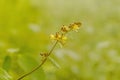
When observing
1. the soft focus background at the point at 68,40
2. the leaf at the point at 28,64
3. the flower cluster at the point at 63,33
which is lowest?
the flower cluster at the point at 63,33

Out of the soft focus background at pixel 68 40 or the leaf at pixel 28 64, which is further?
the soft focus background at pixel 68 40

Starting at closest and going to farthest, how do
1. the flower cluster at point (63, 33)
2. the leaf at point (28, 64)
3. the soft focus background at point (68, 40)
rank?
1. the flower cluster at point (63, 33)
2. the leaf at point (28, 64)
3. the soft focus background at point (68, 40)

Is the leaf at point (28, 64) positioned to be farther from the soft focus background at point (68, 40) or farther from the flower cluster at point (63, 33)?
the flower cluster at point (63, 33)

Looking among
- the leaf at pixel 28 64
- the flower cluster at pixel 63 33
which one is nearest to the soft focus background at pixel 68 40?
the leaf at pixel 28 64

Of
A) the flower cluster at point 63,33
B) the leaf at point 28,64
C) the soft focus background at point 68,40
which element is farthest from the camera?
the soft focus background at point 68,40

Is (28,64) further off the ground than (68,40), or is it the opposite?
(68,40)

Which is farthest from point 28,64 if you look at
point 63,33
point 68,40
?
point 68,40

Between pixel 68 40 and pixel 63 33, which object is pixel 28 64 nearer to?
pixel 63 33

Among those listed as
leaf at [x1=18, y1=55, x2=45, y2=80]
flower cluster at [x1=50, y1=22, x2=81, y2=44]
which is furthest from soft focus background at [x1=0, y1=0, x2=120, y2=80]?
flower cluster at [x1=50, y1=22, x2=81, y2=44]

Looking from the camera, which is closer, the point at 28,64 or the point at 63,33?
the point at 63,33
